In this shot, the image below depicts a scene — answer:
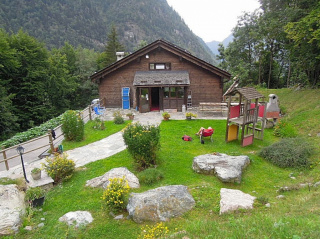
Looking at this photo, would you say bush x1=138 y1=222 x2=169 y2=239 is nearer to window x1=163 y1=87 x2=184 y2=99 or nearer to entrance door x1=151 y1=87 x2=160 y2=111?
window x1=163 y1=87 x2=184 y2=99

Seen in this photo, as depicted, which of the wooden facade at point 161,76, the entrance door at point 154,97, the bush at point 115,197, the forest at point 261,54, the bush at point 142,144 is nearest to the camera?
the bush at point 115,197

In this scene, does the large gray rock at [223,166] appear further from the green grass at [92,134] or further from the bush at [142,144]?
the green grass at [92,134]

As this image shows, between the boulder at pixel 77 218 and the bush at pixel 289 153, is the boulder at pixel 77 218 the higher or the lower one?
the lower one

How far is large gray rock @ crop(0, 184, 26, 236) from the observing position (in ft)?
18.4

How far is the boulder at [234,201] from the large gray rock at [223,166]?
3.23 feet

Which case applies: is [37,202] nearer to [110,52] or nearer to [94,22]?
[110,52]

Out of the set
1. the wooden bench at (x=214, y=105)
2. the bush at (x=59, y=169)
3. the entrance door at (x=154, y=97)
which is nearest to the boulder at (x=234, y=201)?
the bush at (x=59, y=169)

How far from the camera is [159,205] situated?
589 cm

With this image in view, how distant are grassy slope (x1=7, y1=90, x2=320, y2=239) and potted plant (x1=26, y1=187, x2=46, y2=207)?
0.27 metres

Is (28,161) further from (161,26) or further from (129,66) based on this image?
(161,26)

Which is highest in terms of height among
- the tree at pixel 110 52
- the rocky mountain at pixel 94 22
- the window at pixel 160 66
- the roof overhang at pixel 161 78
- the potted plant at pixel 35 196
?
the rocky mountain at pixel 94 22

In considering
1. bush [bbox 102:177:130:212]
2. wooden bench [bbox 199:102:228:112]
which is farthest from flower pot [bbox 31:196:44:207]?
wooden bench [bbox 199:102:228:112]

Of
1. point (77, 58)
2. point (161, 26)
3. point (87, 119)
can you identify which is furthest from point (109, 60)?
point (161, 26)

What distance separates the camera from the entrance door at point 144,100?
20.5 metres
